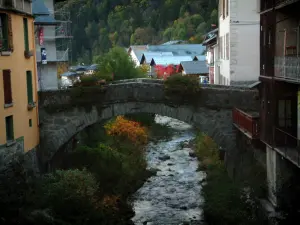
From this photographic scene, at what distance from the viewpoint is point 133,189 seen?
34.8m

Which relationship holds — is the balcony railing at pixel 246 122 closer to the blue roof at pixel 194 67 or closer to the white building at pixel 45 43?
the white building at pixel 45 43

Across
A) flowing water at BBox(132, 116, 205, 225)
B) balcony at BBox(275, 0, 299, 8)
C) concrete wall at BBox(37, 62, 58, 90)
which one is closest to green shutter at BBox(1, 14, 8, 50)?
flowing water at BBox(132, 116, 205, 225)

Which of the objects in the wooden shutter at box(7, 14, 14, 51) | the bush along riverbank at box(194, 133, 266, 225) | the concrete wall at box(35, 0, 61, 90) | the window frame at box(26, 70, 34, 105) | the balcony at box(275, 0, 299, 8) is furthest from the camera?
the concrete wall at box(35, 0, 61, 90)

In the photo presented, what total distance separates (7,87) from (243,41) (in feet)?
52.8

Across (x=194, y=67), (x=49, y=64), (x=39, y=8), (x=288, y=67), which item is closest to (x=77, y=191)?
(x=288, y=67)

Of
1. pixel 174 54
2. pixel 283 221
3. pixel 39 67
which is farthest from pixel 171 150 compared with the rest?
pixel 174 54

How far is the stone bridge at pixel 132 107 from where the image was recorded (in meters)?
29.9

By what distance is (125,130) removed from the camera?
45.3m

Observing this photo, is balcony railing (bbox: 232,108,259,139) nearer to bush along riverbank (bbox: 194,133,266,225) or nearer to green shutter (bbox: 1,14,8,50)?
bush along riverbank (bbox: 194,133,266,225)

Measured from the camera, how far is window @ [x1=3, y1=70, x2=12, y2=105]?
25.4 meters

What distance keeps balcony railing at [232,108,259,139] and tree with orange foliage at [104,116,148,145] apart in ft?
52.8

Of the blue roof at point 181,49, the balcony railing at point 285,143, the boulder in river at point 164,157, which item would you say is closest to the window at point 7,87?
the balcony railing at point 285,143

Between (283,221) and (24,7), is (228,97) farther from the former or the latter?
(24,7)

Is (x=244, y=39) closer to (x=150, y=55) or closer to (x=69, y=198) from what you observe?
(x=69, y=198)
